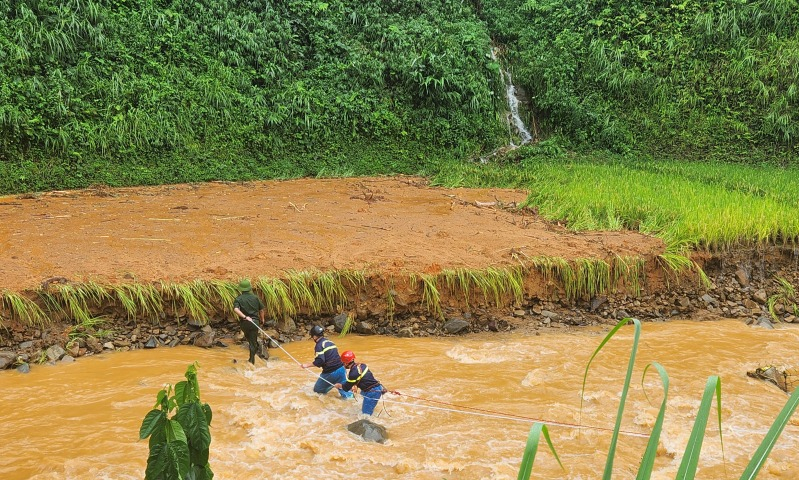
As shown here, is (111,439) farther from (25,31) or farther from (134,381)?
(25,31)

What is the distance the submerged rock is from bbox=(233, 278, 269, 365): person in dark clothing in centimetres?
179

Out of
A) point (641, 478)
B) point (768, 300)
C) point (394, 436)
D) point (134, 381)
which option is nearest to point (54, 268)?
point (134, 381)


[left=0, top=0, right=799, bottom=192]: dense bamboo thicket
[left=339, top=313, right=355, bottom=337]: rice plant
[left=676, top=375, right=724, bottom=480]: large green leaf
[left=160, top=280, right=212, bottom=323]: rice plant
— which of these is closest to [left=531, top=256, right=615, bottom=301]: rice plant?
[left=339, top=313, right=355, bottom=337]: rice plant

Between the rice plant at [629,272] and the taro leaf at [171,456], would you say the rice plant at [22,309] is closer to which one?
the taro leaf at [171,456]

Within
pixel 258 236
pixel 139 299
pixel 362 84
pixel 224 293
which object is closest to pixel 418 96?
pixel 362 84

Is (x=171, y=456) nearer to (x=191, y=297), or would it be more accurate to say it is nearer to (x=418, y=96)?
(x=191, y=297)

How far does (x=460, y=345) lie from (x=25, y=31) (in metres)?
11.4

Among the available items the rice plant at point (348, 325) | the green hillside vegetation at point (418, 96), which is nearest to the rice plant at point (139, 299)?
the rice plant at point (348, 325)

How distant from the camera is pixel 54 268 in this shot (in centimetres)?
761

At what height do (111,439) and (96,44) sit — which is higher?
(96,44)

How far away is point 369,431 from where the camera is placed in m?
5.41

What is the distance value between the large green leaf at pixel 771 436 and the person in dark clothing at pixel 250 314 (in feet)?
18.9

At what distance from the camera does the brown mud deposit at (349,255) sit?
772cm

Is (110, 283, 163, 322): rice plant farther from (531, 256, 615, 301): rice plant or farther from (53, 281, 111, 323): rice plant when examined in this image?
(531, 256, 615, 301): rice plant
